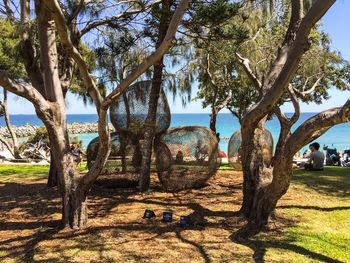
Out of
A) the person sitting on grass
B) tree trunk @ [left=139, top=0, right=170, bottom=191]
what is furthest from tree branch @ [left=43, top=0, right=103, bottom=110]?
the person sitting on grass

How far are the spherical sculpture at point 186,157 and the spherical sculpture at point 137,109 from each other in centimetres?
40

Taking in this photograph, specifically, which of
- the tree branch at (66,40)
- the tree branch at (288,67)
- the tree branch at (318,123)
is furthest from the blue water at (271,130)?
the tree branch at (318,123)

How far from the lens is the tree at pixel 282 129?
4523 millimetres

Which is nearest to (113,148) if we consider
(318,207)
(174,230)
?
(174,230)

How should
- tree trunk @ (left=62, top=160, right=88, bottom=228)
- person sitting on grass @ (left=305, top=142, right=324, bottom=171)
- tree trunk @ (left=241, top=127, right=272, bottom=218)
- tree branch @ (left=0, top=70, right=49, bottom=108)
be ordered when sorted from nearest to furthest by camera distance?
tree branch @ (left=0, top=70, right=49, bottom=108)
tree trunk @ (left=62, top=160, right=88, bottom=228)
tree trunk @ (left=241, top=127, right=272, bottom=218)
person sitting on grass @ (left=305, top=142, right=324, bottom=171)

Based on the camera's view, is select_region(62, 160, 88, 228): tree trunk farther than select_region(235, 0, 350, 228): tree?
Yes

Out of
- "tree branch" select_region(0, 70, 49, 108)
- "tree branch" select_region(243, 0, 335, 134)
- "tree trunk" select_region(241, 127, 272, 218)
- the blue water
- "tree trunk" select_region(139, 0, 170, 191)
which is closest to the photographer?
"tree branch" select_region(243, 0, 335, 134)

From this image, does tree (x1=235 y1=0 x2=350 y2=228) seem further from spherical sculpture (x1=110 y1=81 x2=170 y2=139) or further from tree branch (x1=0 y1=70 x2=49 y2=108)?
tree branch (x1=0 y1=70 x2=49 y2=108)

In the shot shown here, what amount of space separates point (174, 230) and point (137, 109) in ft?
12.7

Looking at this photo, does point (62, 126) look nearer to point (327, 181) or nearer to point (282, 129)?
point (282, 129)

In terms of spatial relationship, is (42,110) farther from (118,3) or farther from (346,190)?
(346,190)

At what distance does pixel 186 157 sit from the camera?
8.96 metres

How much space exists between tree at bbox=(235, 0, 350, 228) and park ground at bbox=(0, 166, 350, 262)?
1.46 ft

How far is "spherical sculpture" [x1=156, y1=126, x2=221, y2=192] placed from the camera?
8695 millimetres
